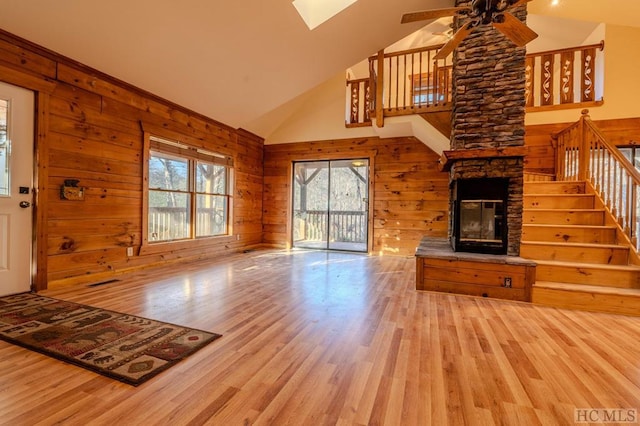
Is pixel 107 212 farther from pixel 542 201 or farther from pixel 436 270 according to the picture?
pixel 542 201

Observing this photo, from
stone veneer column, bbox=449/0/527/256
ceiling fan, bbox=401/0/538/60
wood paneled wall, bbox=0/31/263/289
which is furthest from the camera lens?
stone veneer column, bbox=449/0/527/256

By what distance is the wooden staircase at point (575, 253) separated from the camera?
2.94 meters

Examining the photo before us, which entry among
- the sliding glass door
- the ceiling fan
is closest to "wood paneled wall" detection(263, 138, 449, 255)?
the sliding glass door

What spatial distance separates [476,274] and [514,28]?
2.43m

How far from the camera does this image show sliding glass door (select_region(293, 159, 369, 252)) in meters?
6.72

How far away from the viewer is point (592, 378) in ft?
5.56

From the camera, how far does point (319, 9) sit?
13.0 feet

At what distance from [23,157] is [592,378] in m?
5.10

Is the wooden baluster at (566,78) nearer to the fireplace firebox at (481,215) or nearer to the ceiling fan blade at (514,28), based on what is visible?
the fireplace firebox at (481,215)

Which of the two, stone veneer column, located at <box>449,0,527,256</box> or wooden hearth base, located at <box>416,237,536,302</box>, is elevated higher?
stone veneer column, located at <box>449,0,527,256</box>

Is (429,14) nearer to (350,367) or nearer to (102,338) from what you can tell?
(350,367)

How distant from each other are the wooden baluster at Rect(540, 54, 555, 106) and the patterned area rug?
21.3 ft

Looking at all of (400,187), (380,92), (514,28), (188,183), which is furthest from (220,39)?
(400,187)
